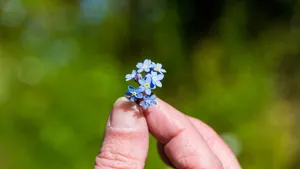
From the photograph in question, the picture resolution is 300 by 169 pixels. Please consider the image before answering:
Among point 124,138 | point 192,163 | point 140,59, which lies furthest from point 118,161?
point 140,59

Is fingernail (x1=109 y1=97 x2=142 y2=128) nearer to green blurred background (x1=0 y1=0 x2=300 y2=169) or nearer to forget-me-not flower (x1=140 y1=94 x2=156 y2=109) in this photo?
forget-me-not flower (x1=140 y1=94 x2=156 y2=109)

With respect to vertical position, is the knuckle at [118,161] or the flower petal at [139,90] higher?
the flower petal at [139,90]

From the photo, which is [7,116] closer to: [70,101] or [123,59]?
[70,101]

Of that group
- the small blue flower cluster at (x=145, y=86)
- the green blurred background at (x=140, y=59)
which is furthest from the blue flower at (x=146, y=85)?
the green blurred background at (x=140, y=59)

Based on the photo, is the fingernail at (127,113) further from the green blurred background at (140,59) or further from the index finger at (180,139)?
the green blurred background at (140,59)

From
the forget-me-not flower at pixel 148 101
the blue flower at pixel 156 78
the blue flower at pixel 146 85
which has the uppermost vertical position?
the blue flower at pixel 156 78

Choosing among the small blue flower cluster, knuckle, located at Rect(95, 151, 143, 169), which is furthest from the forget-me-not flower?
knuckle, located at Rect(95, 151, 143, 169)

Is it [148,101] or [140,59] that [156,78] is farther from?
[140,59]

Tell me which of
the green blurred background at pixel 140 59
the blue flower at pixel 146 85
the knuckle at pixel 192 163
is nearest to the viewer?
the blue flower at pixel 146 85
